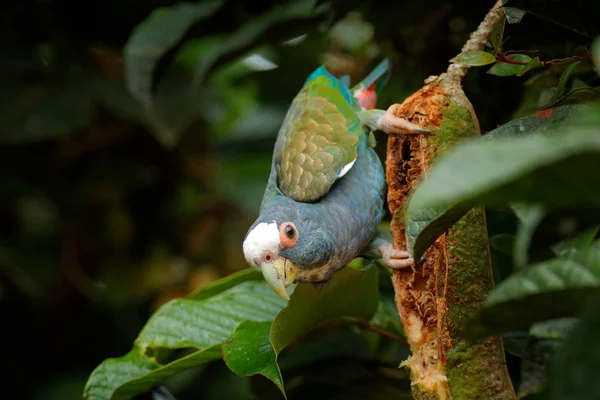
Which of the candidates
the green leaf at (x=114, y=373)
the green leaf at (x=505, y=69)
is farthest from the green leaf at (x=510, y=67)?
the green leaf at (x=114, y=373)

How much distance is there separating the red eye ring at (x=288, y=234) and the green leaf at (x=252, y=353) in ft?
0.53

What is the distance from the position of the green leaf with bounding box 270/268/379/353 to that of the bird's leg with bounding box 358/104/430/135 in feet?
0.86

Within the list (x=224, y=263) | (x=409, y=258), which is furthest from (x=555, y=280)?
(x=224, y=263)

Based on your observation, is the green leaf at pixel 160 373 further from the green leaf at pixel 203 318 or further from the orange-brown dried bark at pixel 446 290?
the orange-brown dried bark at pixel 446 290

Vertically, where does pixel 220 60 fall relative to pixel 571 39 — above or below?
below

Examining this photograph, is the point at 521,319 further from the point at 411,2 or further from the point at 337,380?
the point at 411,2

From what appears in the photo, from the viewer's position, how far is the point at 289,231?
1230mm

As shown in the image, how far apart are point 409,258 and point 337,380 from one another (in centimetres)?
43

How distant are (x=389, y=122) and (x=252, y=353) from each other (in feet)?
1.47

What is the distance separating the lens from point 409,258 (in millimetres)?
1032

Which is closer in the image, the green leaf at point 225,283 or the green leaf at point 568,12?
the green leaf at point 568,12

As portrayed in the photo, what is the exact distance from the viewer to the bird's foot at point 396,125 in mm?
1031

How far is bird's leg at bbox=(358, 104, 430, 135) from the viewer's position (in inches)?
41.2

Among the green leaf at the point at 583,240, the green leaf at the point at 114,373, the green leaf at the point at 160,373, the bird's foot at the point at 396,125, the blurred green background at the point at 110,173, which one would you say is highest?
the bird's foot at the point at 396,125
